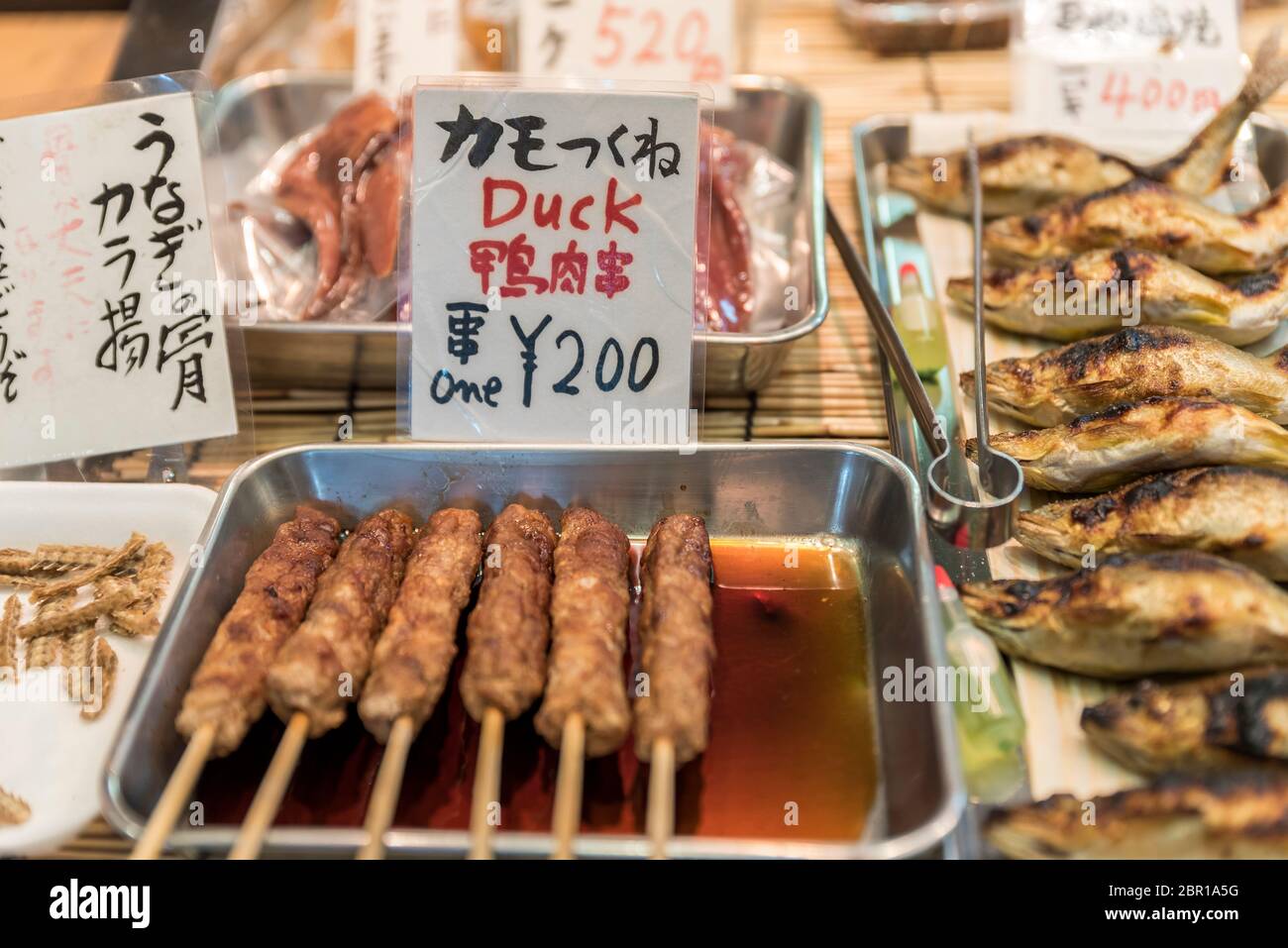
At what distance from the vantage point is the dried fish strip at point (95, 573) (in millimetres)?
2607

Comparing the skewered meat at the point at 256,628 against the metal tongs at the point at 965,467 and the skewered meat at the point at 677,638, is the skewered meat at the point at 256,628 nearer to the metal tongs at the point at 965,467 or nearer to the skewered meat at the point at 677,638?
the skewered meat at the point at 677,638

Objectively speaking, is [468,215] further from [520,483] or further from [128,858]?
[128,858]

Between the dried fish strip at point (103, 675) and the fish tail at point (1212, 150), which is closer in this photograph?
the dried fish strip at point (103, 675)

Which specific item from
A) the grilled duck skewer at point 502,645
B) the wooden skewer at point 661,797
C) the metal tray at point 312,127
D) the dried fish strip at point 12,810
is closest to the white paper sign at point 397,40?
the metal tray at point 312,127

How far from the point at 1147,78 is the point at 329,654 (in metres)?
3.67

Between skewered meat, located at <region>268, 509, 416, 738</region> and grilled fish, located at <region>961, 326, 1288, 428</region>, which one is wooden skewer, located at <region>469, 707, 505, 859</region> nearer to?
skewered meat, located at <region>268, 509, 416, 738</region>

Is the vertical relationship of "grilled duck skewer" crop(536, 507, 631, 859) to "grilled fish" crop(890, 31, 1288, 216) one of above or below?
below

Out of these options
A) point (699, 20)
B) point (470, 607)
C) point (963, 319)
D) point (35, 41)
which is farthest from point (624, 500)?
point (35, 41)

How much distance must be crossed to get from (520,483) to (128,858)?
49.2 inches

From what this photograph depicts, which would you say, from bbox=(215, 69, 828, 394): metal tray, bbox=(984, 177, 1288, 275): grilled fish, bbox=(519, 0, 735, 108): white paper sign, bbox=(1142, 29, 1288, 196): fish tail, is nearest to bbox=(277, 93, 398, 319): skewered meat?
bbox=(215, 69, 828, 394): metal tray

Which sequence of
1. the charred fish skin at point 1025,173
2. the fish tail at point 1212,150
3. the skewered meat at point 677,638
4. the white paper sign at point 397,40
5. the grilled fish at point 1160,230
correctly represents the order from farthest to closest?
1. the white paper sign at point 397,40
2. the charred fish skin at point 1025,173
3. the fish tail at point 1212,150
4. the grilled fish at point 1160,230
5. the skewered meat at point 677,638

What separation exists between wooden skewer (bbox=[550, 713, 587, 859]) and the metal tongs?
1011mm

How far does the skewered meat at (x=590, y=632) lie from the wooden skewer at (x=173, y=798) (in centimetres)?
65

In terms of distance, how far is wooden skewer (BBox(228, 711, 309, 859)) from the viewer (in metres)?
1.81
